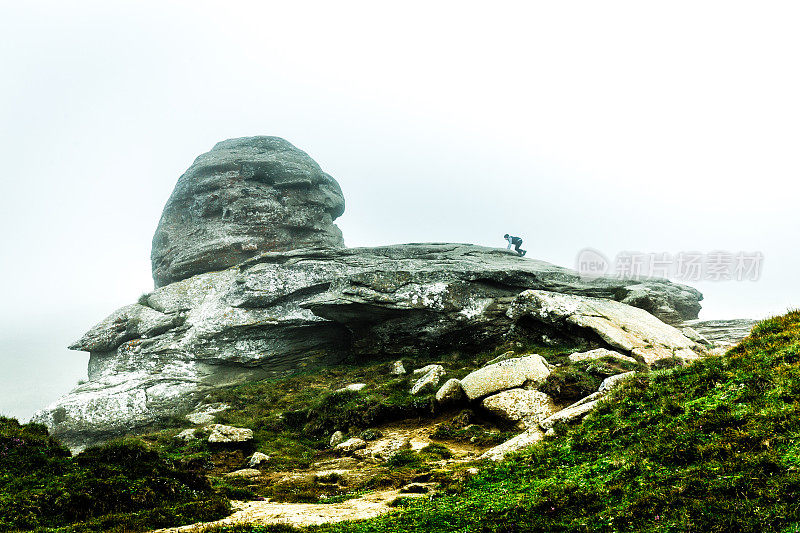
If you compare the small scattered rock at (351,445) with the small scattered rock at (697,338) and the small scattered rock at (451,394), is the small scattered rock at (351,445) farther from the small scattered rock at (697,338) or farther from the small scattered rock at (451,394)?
the small scattered rock at (697,338)

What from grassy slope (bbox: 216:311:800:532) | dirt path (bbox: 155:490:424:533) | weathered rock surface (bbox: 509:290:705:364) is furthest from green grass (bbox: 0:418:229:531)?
weathered rock surface (bbox: 509:290:705:364)

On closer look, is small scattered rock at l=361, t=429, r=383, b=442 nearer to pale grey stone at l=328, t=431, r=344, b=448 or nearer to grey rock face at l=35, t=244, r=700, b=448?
pale grey stone at l=328, t=431, r=344, b=448

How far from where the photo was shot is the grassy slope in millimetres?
6992

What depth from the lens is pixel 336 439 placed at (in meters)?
19.2

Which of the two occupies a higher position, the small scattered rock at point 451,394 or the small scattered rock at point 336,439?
the small scattered rock at point 451,394

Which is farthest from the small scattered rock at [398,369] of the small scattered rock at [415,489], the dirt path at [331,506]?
the small scattered rock at [415,489]

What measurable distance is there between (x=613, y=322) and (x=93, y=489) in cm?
2613

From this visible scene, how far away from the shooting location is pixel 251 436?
62.8 ft

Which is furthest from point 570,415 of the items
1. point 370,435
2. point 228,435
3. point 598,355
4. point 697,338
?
point 697,338

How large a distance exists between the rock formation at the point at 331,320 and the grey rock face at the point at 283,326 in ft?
0.28

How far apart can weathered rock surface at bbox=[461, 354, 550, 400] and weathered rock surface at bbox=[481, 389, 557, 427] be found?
1.63 feet

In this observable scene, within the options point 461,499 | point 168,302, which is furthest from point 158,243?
point 461,499

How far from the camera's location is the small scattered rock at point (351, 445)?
17.3 meters

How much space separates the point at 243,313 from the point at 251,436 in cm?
1591
